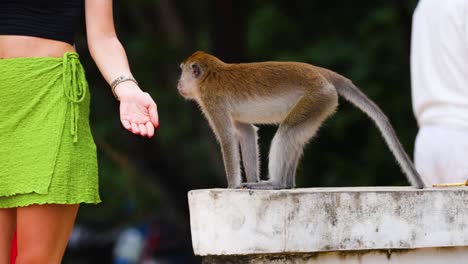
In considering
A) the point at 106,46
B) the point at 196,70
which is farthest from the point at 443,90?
the point at 106,46

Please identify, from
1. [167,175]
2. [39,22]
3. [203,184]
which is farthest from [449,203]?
[203,184]

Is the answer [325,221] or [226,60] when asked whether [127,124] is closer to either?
[325,221]

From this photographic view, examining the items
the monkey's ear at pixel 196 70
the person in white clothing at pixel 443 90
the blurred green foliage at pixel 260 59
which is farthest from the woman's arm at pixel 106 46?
the blurred green foliage at pixel 260 59

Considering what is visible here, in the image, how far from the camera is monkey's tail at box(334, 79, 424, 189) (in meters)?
3.31

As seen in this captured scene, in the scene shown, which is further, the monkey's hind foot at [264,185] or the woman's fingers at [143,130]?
the monkey's hind foot at [264,185]

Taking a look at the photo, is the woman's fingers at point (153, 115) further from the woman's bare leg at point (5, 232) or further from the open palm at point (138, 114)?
the woman's bare leg at point (5, 232)

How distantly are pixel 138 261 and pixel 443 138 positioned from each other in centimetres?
621

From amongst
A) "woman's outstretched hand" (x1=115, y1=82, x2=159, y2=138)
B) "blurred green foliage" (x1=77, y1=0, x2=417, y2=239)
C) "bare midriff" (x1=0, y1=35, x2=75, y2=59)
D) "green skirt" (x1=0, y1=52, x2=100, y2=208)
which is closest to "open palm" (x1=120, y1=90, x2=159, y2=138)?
"woman's outstretched hand" (x1=115, y1=82, x2=159, y2=138)

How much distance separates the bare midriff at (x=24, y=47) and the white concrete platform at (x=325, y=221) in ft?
1.86

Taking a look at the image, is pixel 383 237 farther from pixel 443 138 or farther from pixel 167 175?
pixel 167 175

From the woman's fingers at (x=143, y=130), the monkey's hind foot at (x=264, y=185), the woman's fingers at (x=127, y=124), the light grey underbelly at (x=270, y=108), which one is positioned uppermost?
the light grey underbelly at (x=270, y=108)

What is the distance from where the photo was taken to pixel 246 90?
3539mm

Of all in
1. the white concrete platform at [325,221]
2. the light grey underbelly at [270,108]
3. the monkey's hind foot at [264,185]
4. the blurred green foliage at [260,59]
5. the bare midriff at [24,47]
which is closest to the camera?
the bare midriff at [24,47]

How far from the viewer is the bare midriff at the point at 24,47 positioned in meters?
2.62
